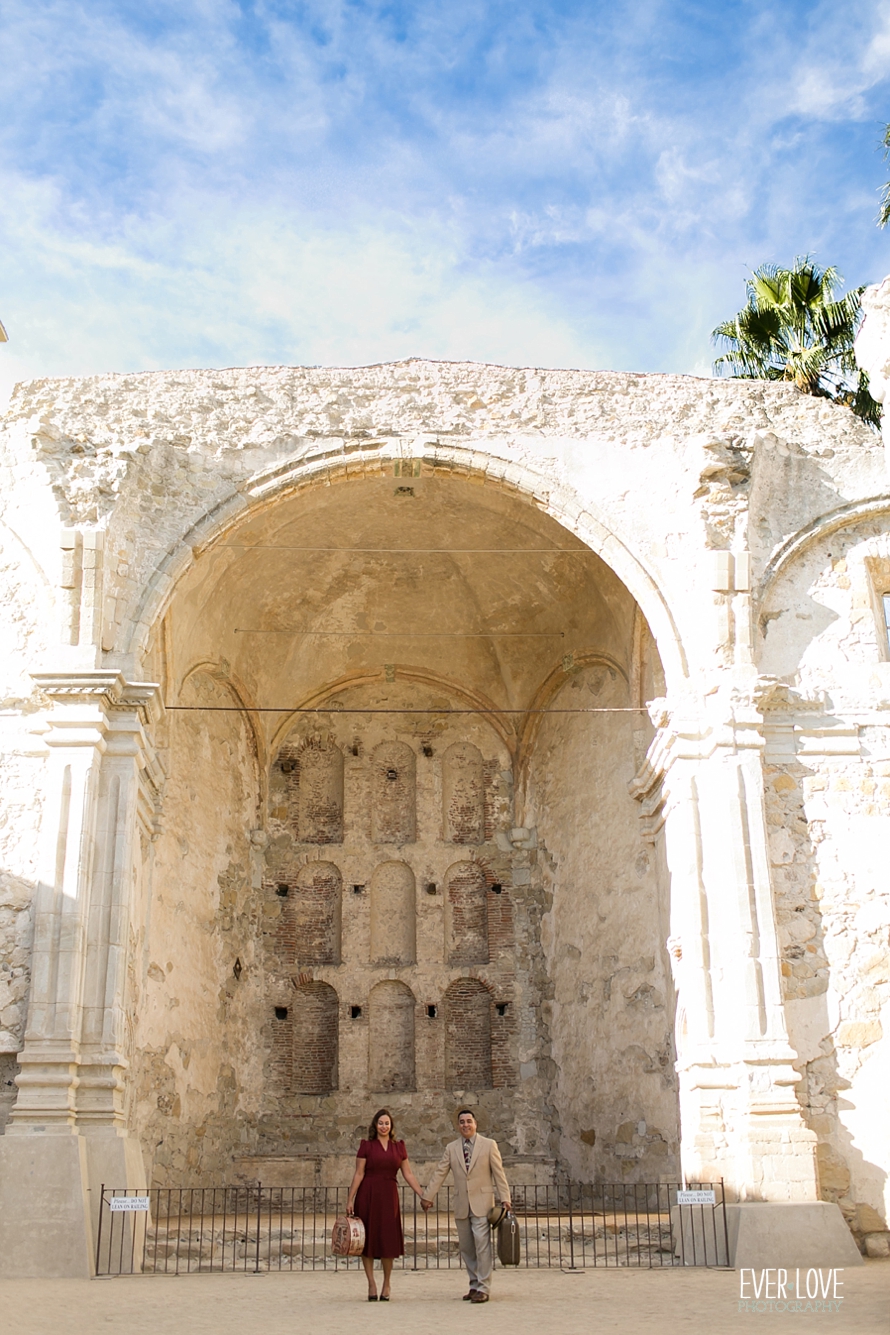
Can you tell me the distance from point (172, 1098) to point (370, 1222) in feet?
19.4

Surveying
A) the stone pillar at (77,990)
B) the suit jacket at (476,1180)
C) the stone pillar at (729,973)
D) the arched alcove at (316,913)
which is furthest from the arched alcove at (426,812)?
the suit jacket at (476,1180)

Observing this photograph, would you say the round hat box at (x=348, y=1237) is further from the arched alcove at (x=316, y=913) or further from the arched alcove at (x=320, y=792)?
the arched alcove at (x=320, y=792)

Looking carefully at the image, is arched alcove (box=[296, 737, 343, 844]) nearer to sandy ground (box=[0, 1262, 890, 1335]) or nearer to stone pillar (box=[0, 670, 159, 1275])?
stone pillar (box=[0, 670, 159, 1275])

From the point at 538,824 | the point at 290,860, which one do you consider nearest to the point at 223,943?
the point at 290,860

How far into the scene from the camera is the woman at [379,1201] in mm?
8328

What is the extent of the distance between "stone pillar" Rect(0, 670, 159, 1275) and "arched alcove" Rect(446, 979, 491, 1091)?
6134 mm

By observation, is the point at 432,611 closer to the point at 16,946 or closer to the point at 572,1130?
the point at 572,1130

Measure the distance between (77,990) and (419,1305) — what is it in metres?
4.09

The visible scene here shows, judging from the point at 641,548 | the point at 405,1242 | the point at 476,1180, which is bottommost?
the point at 405,1242

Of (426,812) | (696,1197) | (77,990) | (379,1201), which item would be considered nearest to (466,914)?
(426,812)

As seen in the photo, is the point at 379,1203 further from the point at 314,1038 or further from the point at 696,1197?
the point at 314,1038

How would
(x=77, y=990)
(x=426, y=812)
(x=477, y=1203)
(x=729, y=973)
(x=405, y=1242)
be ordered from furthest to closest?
(x=426, y=812), (x=729, y=973), (x=77, y=990), (x=405, y=1242), (x=477, y=1203)

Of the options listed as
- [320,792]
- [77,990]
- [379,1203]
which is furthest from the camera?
[320,792]

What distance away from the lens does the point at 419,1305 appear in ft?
26.6
